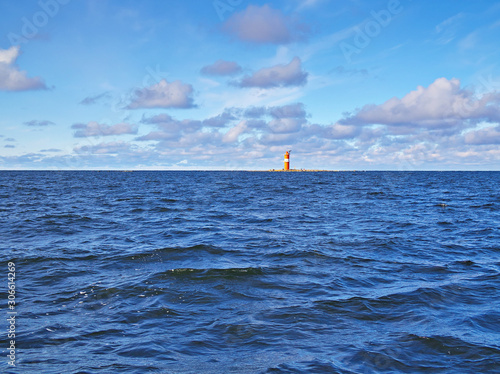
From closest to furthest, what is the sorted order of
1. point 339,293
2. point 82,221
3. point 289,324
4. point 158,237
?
point 289,324
point 339,293
point 158,237
point 82,221

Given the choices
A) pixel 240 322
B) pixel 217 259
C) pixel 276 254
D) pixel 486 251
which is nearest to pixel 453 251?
pixel 486 251

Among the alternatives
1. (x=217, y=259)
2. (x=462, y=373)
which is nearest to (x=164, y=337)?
(x=462, y=373)

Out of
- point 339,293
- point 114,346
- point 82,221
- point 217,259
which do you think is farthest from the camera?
point 82,221

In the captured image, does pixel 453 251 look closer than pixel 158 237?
Yes

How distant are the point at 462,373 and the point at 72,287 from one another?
9.99 meters

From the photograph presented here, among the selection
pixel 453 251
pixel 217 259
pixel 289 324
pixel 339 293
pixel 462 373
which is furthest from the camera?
pixel 453 251

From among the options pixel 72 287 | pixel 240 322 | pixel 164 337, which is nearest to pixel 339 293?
pixel 240 322

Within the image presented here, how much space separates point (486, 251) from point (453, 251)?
1446 mm

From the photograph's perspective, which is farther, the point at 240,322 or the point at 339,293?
the point at 339,293

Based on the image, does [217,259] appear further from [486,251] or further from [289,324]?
[486,251]

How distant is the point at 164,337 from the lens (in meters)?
7.60

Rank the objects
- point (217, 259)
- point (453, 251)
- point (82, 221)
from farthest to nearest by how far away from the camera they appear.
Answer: point (82, 221), point (453, 251), point (217, 259)

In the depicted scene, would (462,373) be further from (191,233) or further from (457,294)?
(191,233)

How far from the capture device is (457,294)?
A: 10461 mm
